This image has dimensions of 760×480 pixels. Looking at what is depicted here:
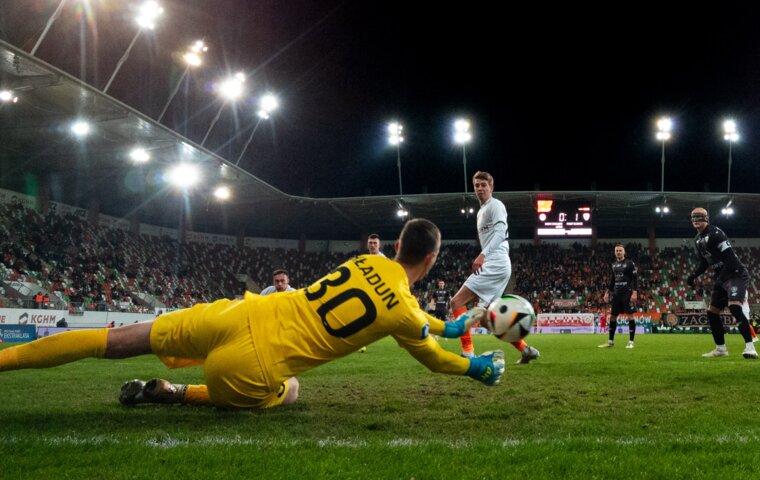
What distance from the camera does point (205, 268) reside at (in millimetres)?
40656

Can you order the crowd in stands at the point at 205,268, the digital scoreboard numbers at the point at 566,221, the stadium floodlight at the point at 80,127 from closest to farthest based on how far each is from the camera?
the stadium floodlight at the point at 80,127, the crowd in stands at the point at 205,268, the digital scoreboard numbers at the point at 566,221

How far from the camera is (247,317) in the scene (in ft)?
10.7

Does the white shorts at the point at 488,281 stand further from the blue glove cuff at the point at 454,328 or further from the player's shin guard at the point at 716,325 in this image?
the player's shin guard at the point at 716,325

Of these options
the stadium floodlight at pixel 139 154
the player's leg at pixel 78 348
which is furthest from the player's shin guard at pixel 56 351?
the stadium floodlight at pixel 139 154

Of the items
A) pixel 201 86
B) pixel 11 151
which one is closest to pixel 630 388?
pixel 201 86

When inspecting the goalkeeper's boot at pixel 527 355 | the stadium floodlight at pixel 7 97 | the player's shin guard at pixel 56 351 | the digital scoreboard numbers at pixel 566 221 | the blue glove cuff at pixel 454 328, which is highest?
the stadium floodlight at pixel 7 97

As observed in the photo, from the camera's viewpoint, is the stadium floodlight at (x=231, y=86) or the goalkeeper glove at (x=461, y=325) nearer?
the goalkeeper glove at (x=461, y=325)

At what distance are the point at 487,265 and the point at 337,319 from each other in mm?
4362

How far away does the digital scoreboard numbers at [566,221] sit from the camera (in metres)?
31.8

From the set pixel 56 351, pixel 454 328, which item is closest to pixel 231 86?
pixel 56 351

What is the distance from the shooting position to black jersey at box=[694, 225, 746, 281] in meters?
8.16

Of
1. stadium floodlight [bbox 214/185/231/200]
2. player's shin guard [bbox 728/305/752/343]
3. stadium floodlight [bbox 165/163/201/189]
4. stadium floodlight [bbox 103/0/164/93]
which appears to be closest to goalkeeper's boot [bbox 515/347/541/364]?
player's shin guard [bbox 728/305/752/343]

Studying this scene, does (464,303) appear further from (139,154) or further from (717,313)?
(139,154)

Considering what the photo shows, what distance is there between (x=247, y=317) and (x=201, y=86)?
1062 inches
